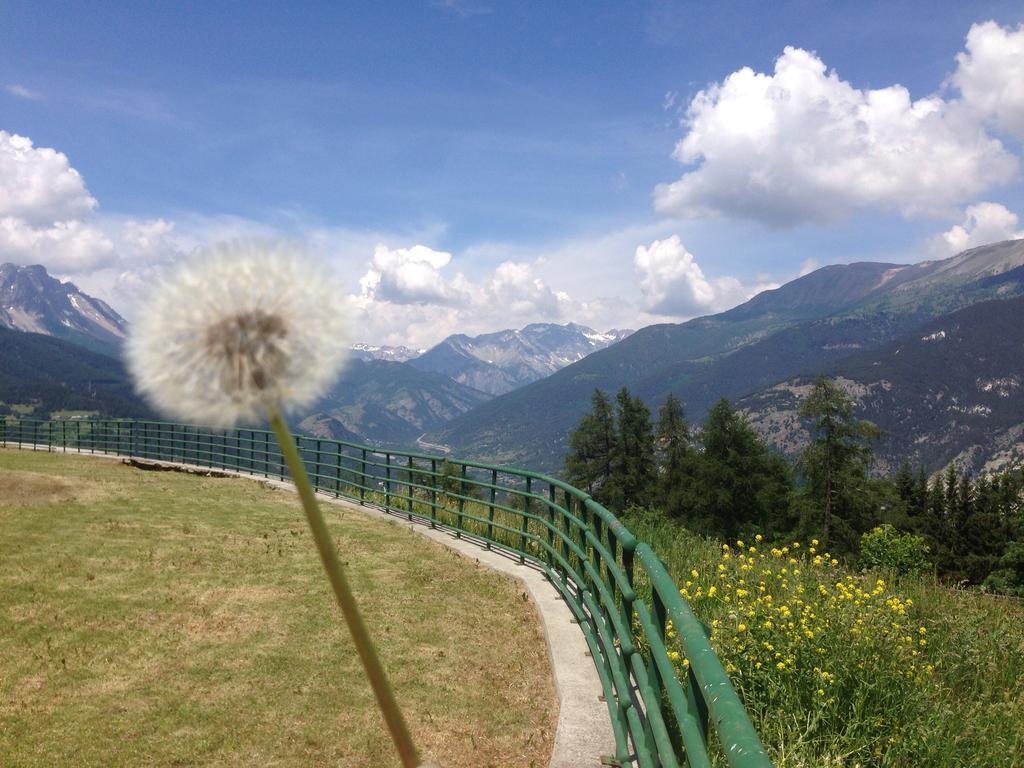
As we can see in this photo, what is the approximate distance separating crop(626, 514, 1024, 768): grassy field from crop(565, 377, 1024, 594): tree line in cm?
3633

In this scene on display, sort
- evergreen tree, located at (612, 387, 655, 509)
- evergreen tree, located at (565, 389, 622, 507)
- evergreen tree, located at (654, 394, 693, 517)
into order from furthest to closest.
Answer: evergreen tree, located at (612, 387, 655, 509), evergreen tree, located at (565, 389, 622, 507), evergreen tree, located at (654, 394, 693, 517)

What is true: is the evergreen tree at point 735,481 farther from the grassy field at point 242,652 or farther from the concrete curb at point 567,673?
the grassy field at point 242,652

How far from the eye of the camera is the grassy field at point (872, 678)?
14.4 feet

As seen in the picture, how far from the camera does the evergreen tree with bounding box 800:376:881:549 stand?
4597 centimetres

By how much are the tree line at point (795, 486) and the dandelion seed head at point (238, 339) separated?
42583 mm

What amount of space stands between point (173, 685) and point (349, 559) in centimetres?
451

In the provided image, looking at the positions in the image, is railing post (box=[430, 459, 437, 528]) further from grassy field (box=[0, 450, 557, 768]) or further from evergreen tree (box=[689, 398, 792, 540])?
evergreen tree (box=[689, 398, 792, 540])

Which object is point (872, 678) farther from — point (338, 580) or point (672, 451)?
point (672, 451)

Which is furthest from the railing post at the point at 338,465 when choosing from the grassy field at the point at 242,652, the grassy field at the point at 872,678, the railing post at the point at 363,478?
the grassy field at the point at 872,678

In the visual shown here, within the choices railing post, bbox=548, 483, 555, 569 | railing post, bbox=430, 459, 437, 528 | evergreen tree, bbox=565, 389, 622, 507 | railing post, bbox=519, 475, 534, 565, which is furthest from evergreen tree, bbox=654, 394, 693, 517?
railing post, bbox=548, 483, 555, 569

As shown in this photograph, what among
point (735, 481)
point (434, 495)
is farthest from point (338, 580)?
point (735, 481)

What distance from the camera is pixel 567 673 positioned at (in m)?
6.41

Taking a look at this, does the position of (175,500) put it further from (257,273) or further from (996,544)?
(996,544)

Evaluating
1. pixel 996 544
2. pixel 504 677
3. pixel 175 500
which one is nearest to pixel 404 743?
pixel 504 677
